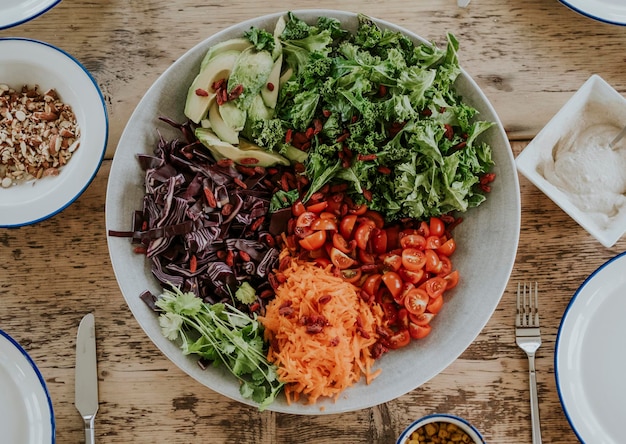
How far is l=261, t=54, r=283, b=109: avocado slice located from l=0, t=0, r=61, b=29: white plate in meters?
0.85

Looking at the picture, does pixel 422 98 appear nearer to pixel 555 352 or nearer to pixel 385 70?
pixel 385 70

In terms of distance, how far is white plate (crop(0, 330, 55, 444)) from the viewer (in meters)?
2.28

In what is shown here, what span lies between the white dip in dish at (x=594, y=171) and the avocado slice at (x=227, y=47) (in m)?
1.15

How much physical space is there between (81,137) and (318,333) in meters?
1.12

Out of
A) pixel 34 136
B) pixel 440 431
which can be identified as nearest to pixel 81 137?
pixel 34 136

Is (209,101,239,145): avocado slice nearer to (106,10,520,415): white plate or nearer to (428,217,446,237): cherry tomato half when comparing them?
(106,10,520,415): white plate

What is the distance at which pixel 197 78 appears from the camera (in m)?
2.16

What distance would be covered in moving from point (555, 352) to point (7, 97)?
223 cm

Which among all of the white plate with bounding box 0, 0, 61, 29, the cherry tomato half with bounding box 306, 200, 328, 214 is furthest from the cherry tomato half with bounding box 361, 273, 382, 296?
the white plate with bounding box 0, 0, 61, 29

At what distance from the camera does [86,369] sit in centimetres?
235

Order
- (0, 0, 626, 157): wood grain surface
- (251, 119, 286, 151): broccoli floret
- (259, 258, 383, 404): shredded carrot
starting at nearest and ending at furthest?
(259, 258, 383, 404): shredded carrot → (251, 119, 286, 151): broccoli floret → (0, 0, 626, 157): wood grain surface

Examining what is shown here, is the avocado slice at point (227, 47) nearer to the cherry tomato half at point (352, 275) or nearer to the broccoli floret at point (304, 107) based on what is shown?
the broccoli floret at point (304, 107)

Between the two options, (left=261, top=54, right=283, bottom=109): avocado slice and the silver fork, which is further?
the silver fork

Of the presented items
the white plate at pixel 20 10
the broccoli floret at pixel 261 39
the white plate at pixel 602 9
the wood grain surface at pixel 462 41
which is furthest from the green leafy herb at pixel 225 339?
the white plate at pixel 602 9
